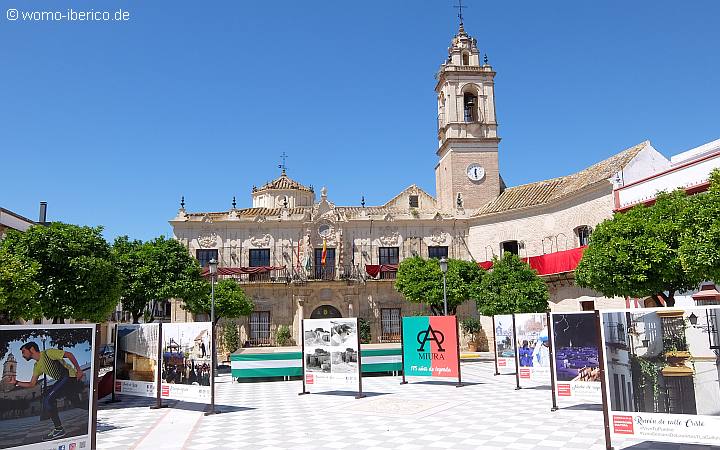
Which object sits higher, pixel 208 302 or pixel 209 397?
pixel 208 302

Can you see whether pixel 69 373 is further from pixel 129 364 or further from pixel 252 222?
pixel 252 222

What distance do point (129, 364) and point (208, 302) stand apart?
12.3m

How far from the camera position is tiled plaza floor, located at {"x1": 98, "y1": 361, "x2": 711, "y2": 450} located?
30.7 ft

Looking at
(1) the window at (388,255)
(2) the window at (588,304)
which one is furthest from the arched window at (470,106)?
(2) the window at (588,304)

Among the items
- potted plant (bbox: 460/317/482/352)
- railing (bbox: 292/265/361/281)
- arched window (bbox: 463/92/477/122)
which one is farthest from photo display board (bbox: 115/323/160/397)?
arched window (bbox: 463/92/477/122)

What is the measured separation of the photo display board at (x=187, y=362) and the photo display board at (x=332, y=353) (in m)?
3.37

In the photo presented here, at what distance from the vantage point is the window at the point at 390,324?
105 feet

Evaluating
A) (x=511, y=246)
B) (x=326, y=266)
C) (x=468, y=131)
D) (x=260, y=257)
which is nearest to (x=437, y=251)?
(x=511, y=246)

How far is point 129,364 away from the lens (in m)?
14.1

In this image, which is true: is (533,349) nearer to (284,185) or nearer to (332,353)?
(332,353)

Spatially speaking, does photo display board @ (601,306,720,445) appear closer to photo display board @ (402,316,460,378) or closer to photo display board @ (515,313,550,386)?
photo display board @ (515,313,550,386)

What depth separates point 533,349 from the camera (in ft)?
47.0

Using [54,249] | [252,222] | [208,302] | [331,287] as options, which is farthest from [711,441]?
[252,222]

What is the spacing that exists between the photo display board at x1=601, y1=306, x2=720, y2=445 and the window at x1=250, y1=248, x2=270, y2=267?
26205 mm
